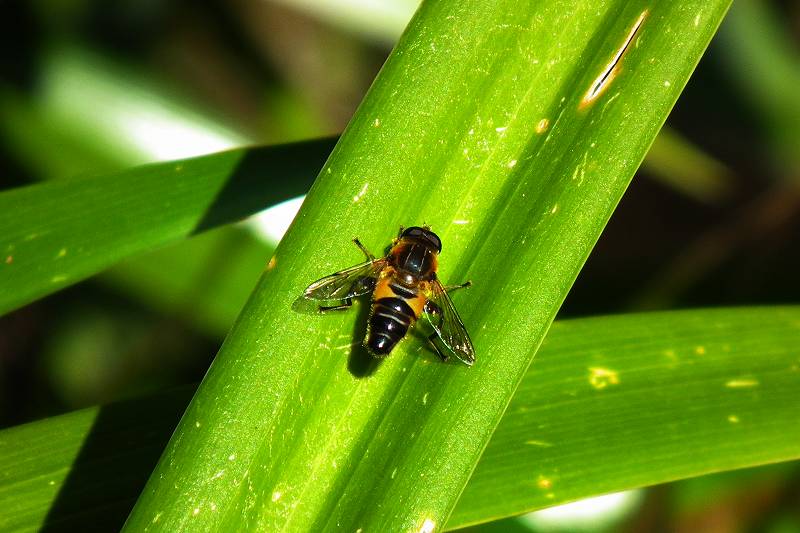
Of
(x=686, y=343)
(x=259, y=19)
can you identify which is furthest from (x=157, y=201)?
(x=259, y=19)

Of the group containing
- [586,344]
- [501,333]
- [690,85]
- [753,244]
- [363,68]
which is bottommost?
A: [501,333]

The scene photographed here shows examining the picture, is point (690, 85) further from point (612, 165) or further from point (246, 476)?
point (246, 476)

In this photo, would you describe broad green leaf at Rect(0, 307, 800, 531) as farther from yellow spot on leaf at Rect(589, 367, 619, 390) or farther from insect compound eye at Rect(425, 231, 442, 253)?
insect compound eye at Rect(425, 231, 442, 253)

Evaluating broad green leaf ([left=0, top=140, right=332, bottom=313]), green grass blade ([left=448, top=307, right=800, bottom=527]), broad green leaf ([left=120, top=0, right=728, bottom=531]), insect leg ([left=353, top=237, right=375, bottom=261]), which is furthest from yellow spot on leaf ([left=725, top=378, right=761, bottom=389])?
broad green leaf ([left=0, top=140, right=332, bottom=313])

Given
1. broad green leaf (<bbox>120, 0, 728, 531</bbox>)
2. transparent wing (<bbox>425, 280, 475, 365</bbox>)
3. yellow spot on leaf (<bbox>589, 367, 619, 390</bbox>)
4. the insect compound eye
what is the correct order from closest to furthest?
broad green leaf (<bbox>120, 0, 728, 531</bbox>)
transparent wing (<bbox>425, 280, 475, 365</bbox>)
the insect compound eye
yellow spot on leaf (<bbox>589, 367, 619, 390</bbox>)

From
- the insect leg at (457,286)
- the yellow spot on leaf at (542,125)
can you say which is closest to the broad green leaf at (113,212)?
the insect leg at (457,286)

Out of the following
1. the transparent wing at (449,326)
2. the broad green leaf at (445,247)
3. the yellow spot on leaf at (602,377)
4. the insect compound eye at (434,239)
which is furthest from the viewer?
the yellow spot on leaf at (602,377)

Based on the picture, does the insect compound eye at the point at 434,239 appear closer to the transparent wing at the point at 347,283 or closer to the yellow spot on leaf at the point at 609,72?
the transparent wing at the point at 347,283
